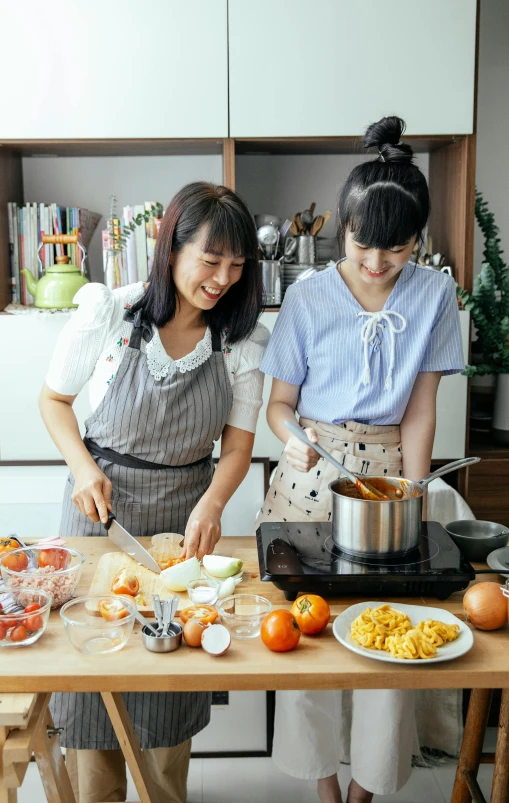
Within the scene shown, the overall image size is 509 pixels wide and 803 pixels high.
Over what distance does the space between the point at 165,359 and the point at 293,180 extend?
1.62 m

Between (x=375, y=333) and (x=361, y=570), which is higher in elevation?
(x=375, y=333)

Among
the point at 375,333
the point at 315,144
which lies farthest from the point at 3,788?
the point at 315,144

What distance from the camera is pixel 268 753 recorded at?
2.39 meters

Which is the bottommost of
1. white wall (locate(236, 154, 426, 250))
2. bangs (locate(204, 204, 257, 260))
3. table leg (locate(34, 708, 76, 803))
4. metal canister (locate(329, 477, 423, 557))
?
table leg (locate(34, 708, 76, 803))

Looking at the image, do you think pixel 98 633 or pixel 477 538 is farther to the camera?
pixel 477 538

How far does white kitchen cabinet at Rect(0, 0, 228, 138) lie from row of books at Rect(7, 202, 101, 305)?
1.05ft

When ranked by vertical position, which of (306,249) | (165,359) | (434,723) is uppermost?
(306,249)

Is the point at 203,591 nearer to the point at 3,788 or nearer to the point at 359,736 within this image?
the point at 3,788

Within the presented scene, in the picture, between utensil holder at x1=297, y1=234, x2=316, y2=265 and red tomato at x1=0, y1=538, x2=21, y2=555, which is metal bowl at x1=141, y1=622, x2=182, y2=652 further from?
utensil holder at x1=297, y1=234, x2=316, y2=265

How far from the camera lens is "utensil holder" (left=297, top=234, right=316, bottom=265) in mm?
2846

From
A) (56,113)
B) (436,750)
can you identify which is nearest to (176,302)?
(56,113)

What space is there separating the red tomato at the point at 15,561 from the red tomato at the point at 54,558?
0.09 ft

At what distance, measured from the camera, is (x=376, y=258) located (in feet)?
5.48

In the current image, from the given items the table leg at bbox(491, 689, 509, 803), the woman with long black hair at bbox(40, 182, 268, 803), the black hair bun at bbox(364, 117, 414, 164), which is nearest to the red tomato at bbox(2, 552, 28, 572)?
the woman with long black hair at bbox(40, 182, 268, 803)
